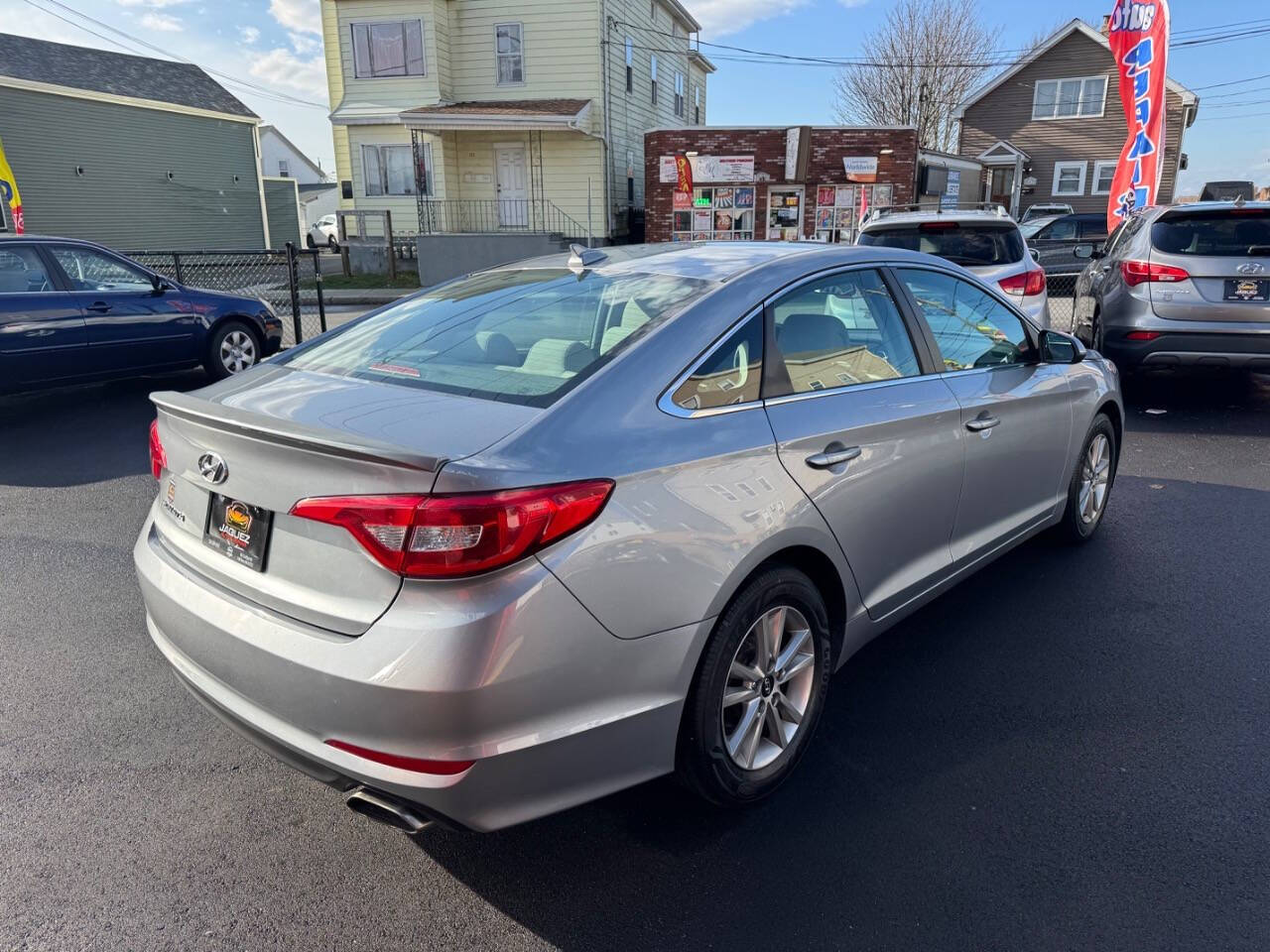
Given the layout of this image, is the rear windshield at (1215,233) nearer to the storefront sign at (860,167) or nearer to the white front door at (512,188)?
the storefront sign at (860,167)

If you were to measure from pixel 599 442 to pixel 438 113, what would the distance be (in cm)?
2278

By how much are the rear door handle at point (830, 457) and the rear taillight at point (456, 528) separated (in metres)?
0.95

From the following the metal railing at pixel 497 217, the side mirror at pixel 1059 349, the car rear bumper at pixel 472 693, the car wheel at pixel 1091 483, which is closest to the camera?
the car rear bumper at pixel 472 693

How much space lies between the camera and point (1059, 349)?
4266mm

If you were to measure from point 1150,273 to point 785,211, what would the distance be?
1708cm

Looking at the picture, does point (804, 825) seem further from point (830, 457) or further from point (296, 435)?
point (296, 435)

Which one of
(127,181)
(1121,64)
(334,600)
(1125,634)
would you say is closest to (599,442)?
(334,600)

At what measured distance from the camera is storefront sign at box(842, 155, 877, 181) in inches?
905

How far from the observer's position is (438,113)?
2266 cm

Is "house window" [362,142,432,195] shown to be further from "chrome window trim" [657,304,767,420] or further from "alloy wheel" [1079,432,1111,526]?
"chrome window trim" [657,304,767,420]

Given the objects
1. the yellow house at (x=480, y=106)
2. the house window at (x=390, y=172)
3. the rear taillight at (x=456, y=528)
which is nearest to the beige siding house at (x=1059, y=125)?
the yellow house at (x=480, y=106)

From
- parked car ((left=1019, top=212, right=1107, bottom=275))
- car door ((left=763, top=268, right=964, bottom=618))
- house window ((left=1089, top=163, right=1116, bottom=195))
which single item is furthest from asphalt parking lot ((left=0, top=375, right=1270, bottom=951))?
house window ((left=1089, top=163, right=1116, bottom=195))

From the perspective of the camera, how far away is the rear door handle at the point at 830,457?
277 cm

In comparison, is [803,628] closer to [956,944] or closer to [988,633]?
[956,944]
